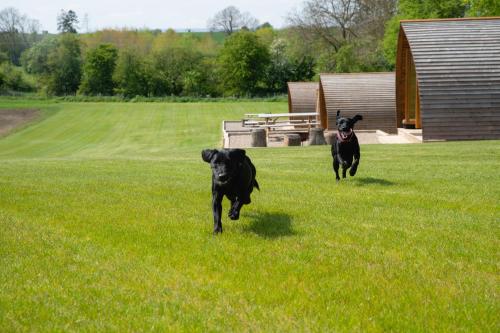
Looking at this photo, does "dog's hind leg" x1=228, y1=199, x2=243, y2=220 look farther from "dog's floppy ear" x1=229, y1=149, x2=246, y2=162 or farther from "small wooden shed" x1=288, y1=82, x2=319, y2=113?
"small wooden shed" x1=288, y1=82, x2=319, y2=113

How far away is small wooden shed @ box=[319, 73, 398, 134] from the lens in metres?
30.4

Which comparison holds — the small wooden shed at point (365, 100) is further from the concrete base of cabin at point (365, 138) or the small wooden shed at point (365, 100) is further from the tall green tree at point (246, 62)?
the tall green tree at point (246, 62)

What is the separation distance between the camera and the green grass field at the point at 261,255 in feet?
14.2

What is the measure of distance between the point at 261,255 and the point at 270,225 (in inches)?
57.5

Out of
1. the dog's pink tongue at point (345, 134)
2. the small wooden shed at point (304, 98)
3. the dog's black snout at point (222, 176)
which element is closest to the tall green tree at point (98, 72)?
the small wooden shed at point (304, 98)

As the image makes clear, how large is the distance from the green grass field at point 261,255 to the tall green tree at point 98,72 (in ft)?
303

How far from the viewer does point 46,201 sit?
9.63 m

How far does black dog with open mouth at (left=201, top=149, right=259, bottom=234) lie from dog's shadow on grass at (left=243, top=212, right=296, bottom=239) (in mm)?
366

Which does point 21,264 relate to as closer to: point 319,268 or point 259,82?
→ point 319,268

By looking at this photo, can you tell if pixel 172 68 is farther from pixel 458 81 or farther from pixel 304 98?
pixel 458 81

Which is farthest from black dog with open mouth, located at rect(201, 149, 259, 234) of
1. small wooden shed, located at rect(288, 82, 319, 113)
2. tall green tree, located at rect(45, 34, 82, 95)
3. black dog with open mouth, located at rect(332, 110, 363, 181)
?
tall green tree, located at rect(45, 34, 82, 95)

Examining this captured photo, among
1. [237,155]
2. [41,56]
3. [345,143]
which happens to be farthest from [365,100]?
[41,56]

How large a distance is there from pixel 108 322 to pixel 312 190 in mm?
6381

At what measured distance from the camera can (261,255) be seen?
591 centimetres
